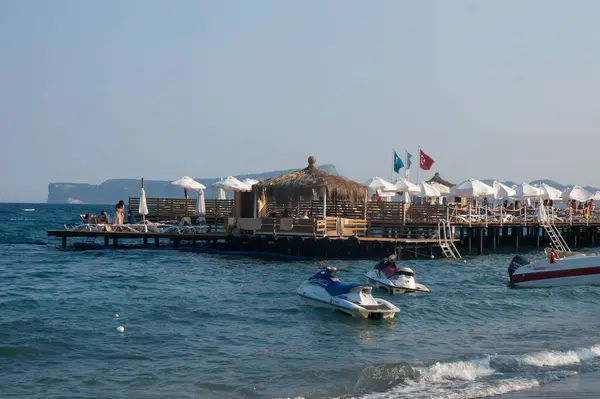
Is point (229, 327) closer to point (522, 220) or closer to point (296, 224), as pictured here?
point (296, 224)

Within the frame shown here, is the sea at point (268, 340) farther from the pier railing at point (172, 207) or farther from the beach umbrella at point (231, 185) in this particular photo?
the pier railing at point (172, 207)

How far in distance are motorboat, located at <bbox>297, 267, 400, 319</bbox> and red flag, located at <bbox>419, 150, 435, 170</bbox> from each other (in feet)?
85.3

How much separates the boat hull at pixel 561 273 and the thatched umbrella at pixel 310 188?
10.3 meters

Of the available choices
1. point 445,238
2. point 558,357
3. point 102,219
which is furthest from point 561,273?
point 102,219

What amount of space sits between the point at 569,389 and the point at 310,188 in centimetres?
2211

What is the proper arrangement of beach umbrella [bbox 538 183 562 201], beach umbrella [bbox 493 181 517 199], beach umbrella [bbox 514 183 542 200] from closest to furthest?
1. beach umbrella [bbox 493 181 517 199]
2. beach umbrella [bbox 514 183 542 200]
3. beach umbrella [bbox 538 183 562 201]

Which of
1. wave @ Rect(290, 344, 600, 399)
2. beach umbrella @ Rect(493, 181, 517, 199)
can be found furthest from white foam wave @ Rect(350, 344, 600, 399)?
beach umbrella @ Rect(493, 181, 517, 199)

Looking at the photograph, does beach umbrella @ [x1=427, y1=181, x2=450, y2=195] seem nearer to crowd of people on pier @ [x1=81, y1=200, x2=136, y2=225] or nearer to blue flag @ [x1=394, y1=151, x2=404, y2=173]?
blue flag @ [x1=394, y1=151, x2=404, y2=173]

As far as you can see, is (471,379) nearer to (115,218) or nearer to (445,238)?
(445,238)

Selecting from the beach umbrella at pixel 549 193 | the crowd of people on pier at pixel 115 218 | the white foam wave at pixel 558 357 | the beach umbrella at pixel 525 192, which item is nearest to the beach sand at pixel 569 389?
the white foam wave at pixel 558 357

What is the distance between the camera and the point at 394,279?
23.9 meters

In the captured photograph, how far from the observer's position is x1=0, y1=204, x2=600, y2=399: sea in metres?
13.1

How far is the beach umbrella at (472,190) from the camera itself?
136 feet

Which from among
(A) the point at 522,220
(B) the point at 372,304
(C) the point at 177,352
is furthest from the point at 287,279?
(A) the point at 522,220
